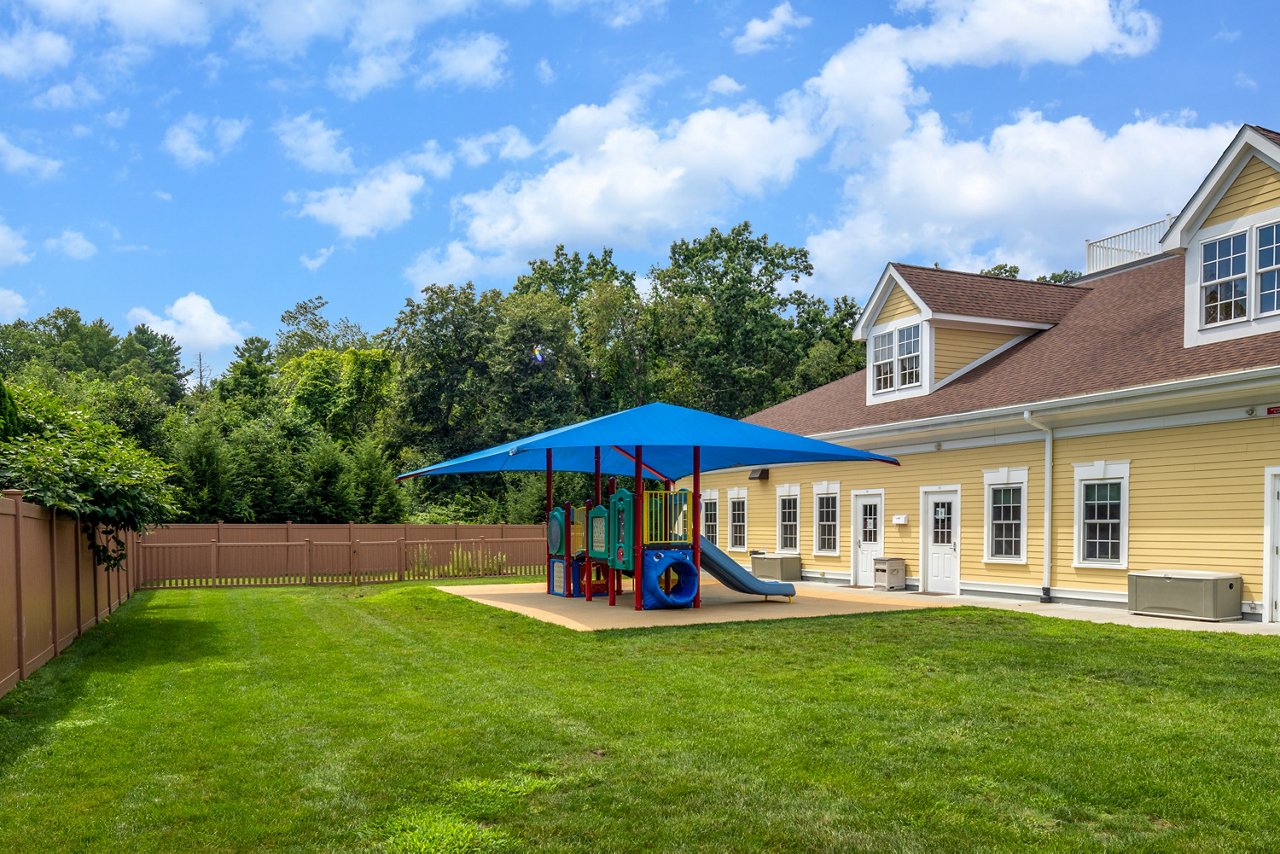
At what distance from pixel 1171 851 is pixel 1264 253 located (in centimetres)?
1151

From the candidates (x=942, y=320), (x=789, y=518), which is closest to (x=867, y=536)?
(x=789, y=518)

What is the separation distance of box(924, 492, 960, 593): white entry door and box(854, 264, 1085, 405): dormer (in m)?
2.46

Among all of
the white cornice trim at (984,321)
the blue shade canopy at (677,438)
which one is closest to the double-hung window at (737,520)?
the blue shade canopy at (677,438)

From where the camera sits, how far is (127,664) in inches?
389

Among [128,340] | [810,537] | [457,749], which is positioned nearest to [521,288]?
[810,537]

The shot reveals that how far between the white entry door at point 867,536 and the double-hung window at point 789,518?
84.2 inches

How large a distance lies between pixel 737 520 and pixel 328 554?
9580mm

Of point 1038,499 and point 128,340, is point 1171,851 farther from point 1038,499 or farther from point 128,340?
point 128,340

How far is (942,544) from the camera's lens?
59.4 feet

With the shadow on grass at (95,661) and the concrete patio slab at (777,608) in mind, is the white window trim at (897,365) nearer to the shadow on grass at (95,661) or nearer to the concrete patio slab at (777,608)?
the concrete patio slab at (777,608)

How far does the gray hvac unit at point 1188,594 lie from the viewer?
41.6ft

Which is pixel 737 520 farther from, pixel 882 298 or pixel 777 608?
pixel 777 608

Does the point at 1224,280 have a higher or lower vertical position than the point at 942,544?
higher

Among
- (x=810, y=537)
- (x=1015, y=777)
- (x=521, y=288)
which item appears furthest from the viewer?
(x=521, y=288)
